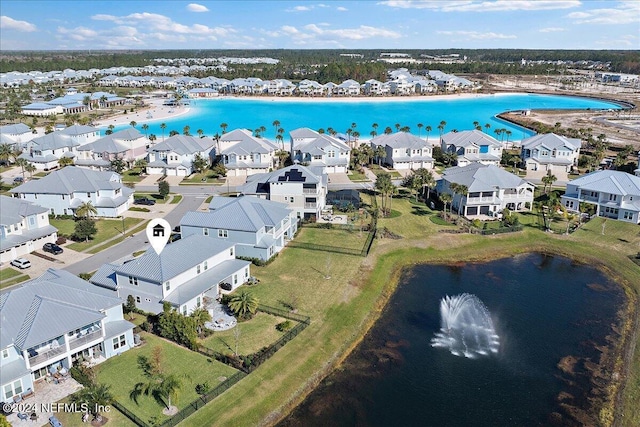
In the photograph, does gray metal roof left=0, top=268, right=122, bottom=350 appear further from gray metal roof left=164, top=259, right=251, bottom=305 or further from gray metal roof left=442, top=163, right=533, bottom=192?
gray metal roof left=442, top=163, right=533, bottom=192

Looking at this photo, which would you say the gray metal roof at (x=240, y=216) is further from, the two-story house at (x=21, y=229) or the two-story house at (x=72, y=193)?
the two-story house at (x=72, y=193)

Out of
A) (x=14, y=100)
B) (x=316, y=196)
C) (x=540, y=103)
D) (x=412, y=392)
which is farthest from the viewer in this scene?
(x=540, y=103)

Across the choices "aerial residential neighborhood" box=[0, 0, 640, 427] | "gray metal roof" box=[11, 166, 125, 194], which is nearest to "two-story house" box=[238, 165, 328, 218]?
"aerial residential neighborhood" box=[0, 0, 640, 427]

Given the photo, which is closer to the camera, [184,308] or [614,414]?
[614,414]

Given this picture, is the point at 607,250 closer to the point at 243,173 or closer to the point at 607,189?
the point at 607,189

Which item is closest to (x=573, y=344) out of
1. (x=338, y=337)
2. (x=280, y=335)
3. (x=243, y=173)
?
(x=338, y=337)

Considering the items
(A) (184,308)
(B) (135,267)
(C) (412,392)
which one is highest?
(B) (135,267)
